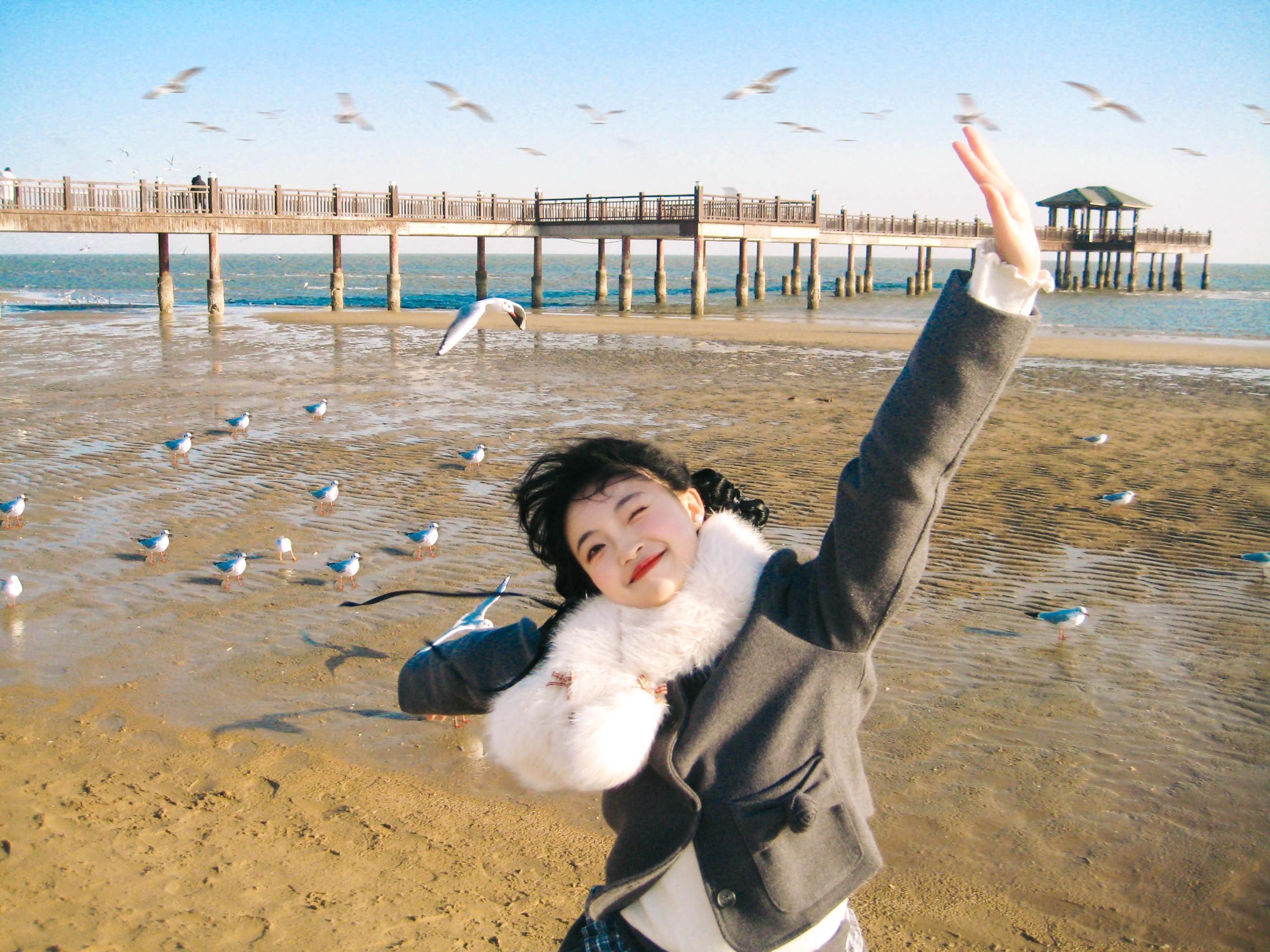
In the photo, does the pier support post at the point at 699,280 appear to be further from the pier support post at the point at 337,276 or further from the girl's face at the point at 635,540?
the girl's face at the point at 635,540

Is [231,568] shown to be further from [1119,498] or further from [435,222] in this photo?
[435,222]

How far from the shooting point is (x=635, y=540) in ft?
6.49

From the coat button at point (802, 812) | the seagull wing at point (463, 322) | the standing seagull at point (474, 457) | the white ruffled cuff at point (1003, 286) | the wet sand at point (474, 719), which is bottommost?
the wet sand at point (474, 719)

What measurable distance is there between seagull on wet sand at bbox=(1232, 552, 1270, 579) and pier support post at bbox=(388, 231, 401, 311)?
2987 centimetres

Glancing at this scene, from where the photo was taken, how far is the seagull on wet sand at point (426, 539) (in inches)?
334

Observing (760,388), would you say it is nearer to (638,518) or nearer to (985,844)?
(985,844)

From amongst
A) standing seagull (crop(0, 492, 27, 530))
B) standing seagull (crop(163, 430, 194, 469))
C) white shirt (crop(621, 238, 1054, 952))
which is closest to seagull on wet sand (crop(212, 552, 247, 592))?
standing seagull (crop(0, 492, 27, 530))

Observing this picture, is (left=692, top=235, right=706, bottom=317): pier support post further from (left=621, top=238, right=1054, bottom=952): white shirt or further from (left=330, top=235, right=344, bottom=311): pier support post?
(left=621, top=238, right=1054, bottom=952): white shirt

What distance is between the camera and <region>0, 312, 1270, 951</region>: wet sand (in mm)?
3986

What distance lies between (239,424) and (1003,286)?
12727mm

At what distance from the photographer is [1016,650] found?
6.76 metres

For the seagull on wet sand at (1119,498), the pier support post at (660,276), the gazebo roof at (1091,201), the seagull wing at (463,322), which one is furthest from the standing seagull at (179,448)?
the gazebo roof at (1091,201)

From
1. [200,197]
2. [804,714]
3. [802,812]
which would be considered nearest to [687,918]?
[802,812]

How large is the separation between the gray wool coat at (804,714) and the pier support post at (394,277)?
113ft
